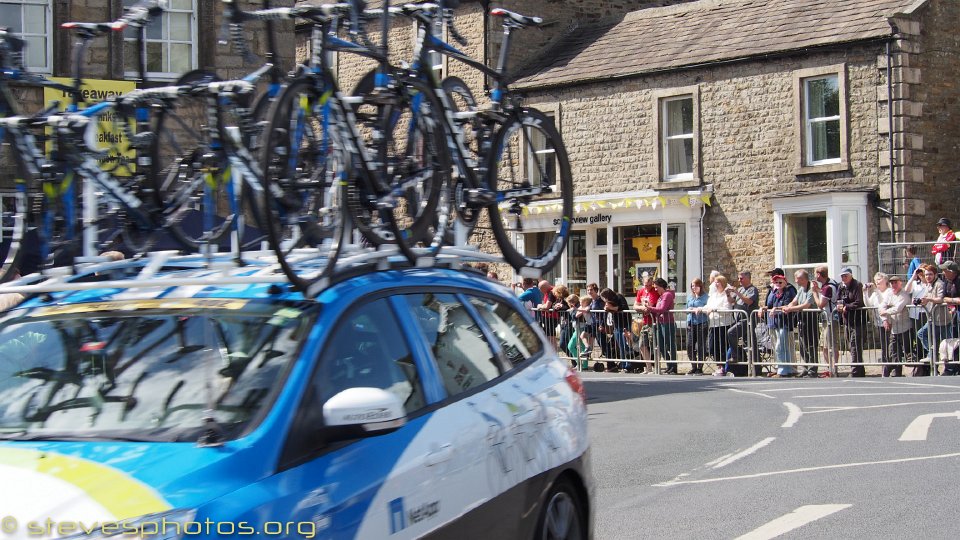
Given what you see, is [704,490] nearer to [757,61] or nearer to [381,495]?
[381,495]

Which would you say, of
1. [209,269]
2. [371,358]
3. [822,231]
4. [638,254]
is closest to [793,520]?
[371,358]

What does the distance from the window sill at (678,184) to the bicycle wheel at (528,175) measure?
2485 cm

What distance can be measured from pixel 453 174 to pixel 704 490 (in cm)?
370

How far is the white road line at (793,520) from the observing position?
8.16 meters

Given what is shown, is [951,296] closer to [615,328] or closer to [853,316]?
[853,316]

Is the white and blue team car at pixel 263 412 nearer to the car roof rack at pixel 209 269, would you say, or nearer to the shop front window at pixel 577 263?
the car roof rack at pixel 209 269

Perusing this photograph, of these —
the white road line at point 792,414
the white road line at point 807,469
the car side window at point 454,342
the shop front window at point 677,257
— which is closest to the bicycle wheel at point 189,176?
the car side window at point 454,342

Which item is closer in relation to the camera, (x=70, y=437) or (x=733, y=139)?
(x=70, y=437)

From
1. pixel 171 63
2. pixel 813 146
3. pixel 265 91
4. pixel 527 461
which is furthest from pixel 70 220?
pixel 813 146

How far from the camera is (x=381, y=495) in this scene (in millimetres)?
4422

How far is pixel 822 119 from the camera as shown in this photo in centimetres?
3091

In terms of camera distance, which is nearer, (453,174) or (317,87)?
(317,87)

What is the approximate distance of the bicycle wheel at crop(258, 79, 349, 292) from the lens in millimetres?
5598

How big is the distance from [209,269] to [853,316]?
17.7 meters
